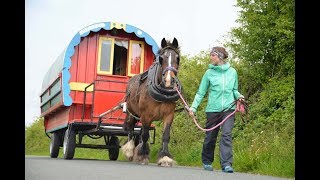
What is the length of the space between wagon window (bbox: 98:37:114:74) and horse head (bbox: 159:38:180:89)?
12.0 feet

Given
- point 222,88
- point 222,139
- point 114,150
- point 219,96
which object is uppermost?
point 222,88

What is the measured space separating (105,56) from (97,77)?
537mm

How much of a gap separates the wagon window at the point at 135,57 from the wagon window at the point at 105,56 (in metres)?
0.49

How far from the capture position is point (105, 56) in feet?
41.4

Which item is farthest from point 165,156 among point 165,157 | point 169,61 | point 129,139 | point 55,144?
point 55,144

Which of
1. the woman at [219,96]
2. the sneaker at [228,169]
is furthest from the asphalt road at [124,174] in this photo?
the woman at [219,96]

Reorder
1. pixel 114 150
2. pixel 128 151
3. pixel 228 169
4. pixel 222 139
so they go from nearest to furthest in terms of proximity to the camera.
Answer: pixel 228 169
pixel 222 139
pixel 128 151
pixel 114 150

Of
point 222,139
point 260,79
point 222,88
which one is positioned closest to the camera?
point 222,139

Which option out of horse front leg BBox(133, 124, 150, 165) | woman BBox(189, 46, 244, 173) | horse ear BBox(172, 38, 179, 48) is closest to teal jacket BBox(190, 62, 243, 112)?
woman BBox(189, 46, 244, 173)

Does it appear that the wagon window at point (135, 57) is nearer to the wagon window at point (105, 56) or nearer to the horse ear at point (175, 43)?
the wagon window at point (105, 56)

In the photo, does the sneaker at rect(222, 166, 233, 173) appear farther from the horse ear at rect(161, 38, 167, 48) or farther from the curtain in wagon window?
the curtain in wagon window

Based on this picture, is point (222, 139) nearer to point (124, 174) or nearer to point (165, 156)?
point (165, 156)
